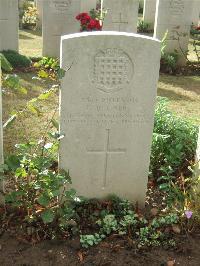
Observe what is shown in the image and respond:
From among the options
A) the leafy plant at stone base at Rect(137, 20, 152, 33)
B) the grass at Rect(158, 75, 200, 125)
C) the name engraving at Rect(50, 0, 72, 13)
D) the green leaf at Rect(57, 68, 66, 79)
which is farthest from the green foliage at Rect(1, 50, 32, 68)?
the leafy plant at stone base at Rect(137, 20, 152, 33)

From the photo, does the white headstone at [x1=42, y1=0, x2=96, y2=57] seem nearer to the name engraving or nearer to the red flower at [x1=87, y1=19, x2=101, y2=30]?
the name engraving

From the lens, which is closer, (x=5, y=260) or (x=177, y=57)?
(x=5, y=260)

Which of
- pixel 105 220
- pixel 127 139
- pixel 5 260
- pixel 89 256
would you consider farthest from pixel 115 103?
pixel 5 260

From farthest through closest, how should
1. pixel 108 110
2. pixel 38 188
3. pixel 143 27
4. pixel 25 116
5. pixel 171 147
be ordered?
pixel 143 27, pixel 25 116, pixel 171 147, pixel 108 110, pixel 38 188

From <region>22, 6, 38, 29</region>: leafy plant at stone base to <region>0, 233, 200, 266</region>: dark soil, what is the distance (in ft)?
40.2

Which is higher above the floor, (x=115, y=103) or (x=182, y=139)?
(x=115, y=103)

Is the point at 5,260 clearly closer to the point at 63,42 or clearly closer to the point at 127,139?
the point at 127,139

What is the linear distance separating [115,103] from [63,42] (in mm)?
699

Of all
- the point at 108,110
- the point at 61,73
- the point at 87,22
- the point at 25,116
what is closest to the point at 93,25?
the point at 87,22

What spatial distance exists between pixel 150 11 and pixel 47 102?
9392mm

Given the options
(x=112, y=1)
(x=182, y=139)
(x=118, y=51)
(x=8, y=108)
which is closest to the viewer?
(x=118, y=51)

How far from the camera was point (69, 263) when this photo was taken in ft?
10.8

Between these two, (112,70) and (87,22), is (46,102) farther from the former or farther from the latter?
(112,70)

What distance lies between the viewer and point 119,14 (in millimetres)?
9281
